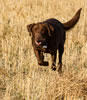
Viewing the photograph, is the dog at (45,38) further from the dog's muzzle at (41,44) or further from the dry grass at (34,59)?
the dry grass at (34,59)

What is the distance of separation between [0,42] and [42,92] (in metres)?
3.02

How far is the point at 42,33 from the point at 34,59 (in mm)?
881

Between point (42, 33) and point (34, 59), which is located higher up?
point (42, 33)

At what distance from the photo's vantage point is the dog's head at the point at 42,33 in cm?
500

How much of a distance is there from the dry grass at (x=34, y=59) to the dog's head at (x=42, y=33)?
1.73 feet

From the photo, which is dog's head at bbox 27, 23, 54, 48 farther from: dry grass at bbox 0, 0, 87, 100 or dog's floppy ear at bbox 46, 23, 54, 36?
dry grass at bbox 0, 0, 87, 100

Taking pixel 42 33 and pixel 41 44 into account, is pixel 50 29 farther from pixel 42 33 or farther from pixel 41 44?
pixel 41 44

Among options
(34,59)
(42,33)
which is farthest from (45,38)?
(34,59)

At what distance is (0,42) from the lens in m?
6.89

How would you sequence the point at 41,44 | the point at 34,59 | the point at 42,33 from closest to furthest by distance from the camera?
the point at 41,44, the point at 42,33, the point at 34,59

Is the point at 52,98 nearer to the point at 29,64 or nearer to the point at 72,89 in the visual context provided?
the point at 72,89

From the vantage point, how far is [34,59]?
5859mm

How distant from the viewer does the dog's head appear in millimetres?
5000

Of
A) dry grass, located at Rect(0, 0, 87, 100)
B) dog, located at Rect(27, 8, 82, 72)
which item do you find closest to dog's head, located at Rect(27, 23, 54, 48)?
dog, located at Rect(27, 8, 82, 72)
